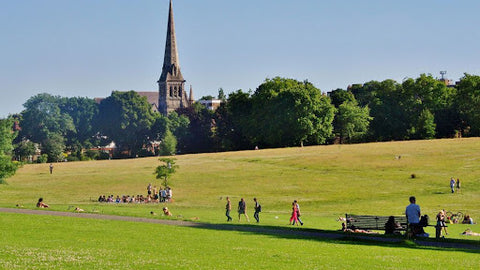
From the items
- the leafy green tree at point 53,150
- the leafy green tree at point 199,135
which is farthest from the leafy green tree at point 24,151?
the leafy green tree at point 199,135

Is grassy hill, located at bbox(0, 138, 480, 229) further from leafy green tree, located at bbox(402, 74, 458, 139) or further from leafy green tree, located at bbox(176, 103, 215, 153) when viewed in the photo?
leafy green tree, located at bbox(176, 103, 215, 153)

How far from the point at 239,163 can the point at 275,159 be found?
575cm

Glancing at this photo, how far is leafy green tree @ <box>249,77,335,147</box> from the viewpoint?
134 meters

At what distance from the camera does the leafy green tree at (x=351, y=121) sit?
145 m

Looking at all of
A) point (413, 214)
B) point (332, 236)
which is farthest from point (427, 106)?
point (413, 214)

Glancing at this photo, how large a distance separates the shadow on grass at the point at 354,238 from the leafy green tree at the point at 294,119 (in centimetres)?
9199

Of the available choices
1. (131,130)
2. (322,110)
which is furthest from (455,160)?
(131,130)

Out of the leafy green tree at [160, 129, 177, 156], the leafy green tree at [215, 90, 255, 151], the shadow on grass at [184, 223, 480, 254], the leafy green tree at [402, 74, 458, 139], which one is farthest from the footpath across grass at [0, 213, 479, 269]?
the leafy green tree at [160, 129, 177, 156]

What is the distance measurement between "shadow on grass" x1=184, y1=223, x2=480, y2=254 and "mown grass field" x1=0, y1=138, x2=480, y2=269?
1121 millimetres

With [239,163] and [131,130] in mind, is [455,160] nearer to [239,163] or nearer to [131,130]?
[239,163]

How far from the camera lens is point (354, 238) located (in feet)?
117

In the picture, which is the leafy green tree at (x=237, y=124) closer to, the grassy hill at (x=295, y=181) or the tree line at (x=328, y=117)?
the tree line at (x=328, y=117)

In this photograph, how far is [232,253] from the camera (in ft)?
89.9

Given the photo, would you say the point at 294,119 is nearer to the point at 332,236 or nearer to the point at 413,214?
the point at 332,236
